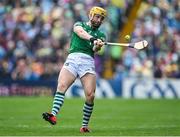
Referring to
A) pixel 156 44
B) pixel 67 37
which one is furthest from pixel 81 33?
pixel 156 44

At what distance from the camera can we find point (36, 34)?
34.1 meters

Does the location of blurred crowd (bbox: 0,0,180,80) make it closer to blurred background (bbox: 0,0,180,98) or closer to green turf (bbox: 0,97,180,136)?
blurred background (bbox: 0,0,180,98)

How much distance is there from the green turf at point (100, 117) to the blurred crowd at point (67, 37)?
190 centimetres

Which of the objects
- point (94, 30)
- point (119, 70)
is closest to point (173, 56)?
point (119, 70)

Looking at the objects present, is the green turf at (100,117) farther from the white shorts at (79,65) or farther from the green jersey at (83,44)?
the green jersey at (83,44)

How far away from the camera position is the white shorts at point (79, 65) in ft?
53.5

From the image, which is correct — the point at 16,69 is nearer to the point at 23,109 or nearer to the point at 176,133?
the point at 23,109

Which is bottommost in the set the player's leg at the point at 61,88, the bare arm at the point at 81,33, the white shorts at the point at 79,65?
the player's leg at the point at 61,88

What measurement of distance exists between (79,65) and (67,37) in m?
17.8

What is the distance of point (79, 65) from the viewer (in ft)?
53.5

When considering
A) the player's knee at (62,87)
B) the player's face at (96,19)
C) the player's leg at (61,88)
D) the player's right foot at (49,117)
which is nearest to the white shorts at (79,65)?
the player's leg at (61,88)

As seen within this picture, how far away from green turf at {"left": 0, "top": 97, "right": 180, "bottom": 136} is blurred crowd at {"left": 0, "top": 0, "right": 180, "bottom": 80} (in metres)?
1.90

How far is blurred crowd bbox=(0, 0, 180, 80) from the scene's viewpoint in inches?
1319

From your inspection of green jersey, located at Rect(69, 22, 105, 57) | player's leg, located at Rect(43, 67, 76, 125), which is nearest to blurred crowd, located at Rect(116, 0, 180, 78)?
green jersey, located at Rect(69, 22, 105, 57)
